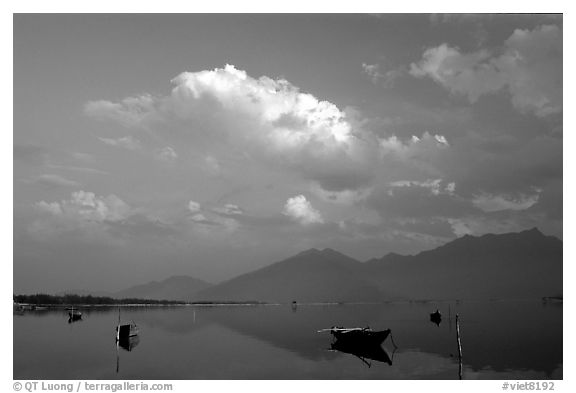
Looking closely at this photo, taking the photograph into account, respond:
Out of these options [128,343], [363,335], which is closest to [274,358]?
[363,335]

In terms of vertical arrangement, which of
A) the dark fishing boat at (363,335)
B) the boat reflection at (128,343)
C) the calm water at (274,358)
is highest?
the dark fishing boat at (363,335)

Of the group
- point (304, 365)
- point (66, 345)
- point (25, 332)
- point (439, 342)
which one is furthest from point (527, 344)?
point (25, 332)

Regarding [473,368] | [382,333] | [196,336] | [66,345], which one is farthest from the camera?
[196,336]

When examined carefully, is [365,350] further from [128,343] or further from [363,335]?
[128,343]

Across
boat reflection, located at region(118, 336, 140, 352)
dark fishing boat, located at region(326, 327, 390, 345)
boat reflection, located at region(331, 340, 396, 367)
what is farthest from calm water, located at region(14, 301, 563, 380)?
dark fishing boat, located at region(326, 327, 390, 345)

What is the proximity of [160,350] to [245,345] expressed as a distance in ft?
31.8

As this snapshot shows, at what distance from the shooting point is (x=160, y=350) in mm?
50625

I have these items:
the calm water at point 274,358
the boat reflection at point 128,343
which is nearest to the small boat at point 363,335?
the calm water at point 274,358

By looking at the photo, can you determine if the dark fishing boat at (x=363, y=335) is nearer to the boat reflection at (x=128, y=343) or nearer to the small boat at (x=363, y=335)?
the small boat at (x=363, y=335)

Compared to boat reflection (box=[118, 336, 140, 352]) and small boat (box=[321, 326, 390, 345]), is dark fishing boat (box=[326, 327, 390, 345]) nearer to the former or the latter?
small boat (box=[321, 326, 390, 345])
